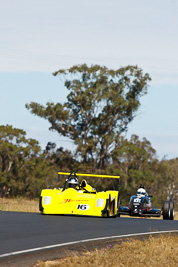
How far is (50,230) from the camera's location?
1374 cm

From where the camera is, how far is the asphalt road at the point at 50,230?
447 inches

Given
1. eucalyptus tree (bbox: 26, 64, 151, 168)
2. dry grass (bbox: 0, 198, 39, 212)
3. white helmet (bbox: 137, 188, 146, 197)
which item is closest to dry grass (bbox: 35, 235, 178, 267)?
dry grass (bbox: 0, 198, 39, 212)

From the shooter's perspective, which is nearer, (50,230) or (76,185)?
(50,230)

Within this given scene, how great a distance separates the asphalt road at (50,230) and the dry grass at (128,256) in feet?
3.40

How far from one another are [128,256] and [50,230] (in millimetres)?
3749

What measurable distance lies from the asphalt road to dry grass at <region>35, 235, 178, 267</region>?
104 centimetres

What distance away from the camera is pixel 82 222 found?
647 inches

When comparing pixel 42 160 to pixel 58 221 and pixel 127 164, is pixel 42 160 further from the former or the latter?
pixel 58 221

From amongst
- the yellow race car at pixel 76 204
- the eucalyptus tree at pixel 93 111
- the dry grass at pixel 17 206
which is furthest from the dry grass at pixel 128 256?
the eucalyptus tree at pixel 93 111

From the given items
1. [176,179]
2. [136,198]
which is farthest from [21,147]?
[136,198]

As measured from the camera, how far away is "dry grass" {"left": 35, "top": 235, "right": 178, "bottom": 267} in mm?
9562

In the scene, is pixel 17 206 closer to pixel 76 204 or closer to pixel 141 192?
pixel 141 192

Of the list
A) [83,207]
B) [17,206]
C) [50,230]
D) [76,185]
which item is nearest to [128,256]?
[50,230]

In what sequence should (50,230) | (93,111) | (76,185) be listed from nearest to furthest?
(50,230) < (76,185) < (93,111)
